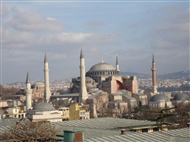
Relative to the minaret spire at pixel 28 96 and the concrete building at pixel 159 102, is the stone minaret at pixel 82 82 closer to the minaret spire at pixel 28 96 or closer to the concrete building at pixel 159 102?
the minaret spire at pixel 28 96

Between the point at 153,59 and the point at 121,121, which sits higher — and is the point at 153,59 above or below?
above

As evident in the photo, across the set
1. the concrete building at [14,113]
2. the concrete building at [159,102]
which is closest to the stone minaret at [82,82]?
the concrete building at [159,102]

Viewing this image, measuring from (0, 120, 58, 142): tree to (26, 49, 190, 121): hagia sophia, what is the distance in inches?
1405

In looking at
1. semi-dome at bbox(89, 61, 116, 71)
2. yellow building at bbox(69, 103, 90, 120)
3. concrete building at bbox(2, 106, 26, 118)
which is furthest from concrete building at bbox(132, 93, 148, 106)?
concrete building at bbox(2, 106, 26, 118)

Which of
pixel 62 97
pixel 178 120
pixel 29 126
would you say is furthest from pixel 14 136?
pixel 62 97

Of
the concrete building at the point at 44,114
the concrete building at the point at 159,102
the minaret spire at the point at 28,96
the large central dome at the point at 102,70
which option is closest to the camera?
the concrete building at the point at 44,114

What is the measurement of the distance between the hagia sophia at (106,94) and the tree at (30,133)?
3568 centimetres

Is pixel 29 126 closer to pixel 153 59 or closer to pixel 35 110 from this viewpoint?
pixel 35 110

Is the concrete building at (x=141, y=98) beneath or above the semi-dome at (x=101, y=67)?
beneath

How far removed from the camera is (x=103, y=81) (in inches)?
2793

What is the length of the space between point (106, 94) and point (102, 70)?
10320 millimetres

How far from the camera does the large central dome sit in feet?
242

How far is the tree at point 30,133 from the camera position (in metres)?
15.5

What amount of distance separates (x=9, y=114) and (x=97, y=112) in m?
13.0
